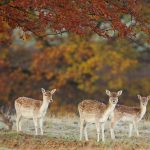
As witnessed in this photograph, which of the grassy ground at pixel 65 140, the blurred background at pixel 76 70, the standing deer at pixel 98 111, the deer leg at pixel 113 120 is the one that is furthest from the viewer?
the blurred background at pixel 76 70

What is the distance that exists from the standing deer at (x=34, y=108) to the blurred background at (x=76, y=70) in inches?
847

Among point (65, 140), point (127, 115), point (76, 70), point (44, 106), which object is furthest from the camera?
point (76, 70)

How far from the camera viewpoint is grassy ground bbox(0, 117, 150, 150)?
19.3 metres

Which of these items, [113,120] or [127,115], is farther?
[127,115]

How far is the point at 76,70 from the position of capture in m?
44.7

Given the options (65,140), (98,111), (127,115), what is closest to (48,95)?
(98,111)

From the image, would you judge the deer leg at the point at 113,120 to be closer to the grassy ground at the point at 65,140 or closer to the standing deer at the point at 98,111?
the grassy ground at the point at 65,140

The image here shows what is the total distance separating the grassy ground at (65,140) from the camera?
1927 centimetres

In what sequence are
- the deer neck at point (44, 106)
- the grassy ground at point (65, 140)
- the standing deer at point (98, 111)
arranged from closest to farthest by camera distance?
the grassy ground at point (65, 140) → the standing deer at point (98, 111) → the deer neck at point (44, 106)

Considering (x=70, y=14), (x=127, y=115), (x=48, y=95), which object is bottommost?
(x=127, y=115)

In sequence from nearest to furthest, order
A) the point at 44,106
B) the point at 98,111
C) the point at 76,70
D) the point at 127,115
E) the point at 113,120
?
the point at 98,111 < the point at 113,120 < the point at 44,106 < the point at 127,115 < the point at 76,70

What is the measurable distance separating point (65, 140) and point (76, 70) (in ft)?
80.4

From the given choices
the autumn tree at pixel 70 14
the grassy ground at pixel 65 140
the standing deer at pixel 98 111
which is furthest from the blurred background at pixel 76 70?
the autumn tree at pixel 70 14

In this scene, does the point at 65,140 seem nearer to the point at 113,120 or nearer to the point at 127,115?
the point at 113,120
